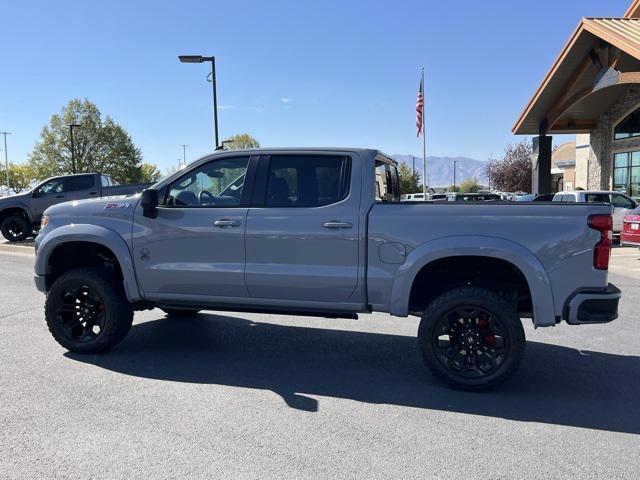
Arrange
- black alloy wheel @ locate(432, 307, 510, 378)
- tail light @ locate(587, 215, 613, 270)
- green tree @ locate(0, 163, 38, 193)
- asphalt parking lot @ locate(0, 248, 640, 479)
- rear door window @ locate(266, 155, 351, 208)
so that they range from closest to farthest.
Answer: asphalt parking lot @ locate(0, 248, 640, 479) < tail light @ locate(587, 215, 613, 270) < black alloy wheel @ locate(432, 307, 510, 378) < rear door window @ locate(266, 155, 351, 208) < green tree @ locate(0, 163, 38, 193)

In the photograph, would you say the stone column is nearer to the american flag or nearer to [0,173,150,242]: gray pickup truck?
the american flag

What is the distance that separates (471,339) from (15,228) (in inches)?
659

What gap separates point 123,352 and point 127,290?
2.38ft

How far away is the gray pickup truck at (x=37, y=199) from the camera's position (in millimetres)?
16703

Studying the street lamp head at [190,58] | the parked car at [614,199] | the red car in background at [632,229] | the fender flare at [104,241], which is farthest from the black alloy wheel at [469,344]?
the street lamp head at [190,58]

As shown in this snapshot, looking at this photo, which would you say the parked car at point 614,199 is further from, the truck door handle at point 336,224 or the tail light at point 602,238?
the truck door handle at point 336,224

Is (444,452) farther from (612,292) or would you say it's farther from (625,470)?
(612,292)

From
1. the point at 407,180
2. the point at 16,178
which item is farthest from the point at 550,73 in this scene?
the point at 16,178

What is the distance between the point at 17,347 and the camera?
5.52m

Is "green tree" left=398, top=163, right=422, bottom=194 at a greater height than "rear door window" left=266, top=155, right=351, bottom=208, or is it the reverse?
"green tree" left=398, top=163, right=422, bottom=194

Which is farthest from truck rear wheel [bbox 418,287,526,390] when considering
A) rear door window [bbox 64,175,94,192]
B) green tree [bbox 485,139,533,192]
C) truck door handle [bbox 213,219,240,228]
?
green tree [bbox 485,139,533,192]

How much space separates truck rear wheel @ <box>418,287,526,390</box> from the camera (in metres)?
4.24

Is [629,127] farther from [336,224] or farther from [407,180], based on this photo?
[407,180]

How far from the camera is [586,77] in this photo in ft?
61.7
